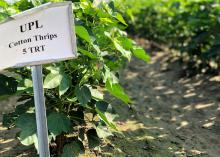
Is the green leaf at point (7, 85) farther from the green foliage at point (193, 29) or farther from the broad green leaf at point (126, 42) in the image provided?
the green foliage at point (193, 29)

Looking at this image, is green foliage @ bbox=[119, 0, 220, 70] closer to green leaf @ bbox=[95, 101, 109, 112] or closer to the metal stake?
green leaf @ bbox=[95, 101, 109, 112]

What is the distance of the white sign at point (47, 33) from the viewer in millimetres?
2021

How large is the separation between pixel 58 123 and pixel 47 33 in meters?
0.80

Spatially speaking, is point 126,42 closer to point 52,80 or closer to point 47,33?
point 52,80

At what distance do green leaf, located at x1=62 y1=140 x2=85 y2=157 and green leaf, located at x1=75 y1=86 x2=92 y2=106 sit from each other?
0.35m

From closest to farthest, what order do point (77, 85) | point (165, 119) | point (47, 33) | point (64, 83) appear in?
point (47, 33) → point (64, 83) → point (77, 85) → point (165, 119)

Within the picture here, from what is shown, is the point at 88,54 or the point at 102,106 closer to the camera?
the point at 88,54

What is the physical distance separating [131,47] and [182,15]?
365 centimetres

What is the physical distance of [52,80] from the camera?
2.61m

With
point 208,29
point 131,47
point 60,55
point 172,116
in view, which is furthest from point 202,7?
point 60,55

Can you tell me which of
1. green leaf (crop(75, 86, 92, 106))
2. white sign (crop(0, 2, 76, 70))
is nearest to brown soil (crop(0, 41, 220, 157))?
green leaf (crop(75, 86, 92, 106))

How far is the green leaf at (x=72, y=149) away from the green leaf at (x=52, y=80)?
1.47 feet

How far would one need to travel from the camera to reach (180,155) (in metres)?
3.46

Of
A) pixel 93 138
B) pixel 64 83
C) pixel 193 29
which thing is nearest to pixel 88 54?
pixel 64 83
